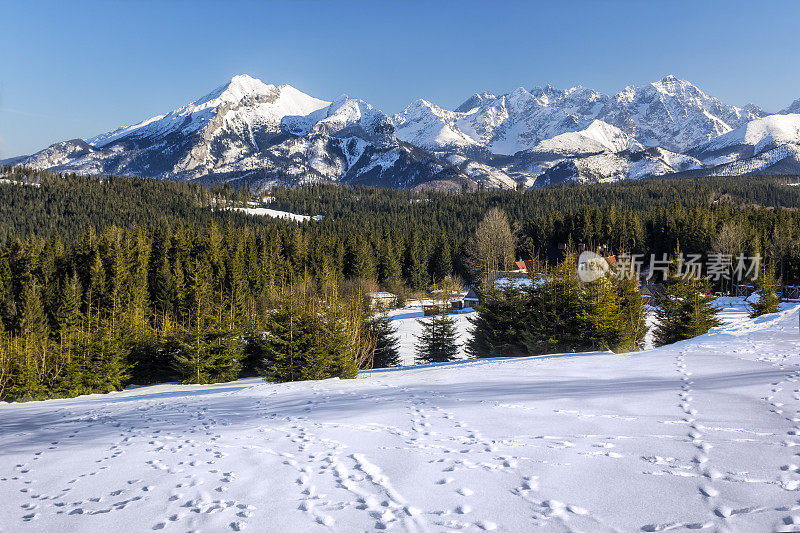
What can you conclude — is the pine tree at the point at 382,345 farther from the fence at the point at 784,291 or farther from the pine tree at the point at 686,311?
the fence at the point at 784,291

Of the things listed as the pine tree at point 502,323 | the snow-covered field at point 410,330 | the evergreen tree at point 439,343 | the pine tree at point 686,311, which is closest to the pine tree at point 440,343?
the evergreen tree at point 439,343

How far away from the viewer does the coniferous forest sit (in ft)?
69.0

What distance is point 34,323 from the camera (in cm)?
4159

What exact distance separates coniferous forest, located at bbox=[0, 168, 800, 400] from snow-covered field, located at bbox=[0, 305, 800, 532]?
871cm

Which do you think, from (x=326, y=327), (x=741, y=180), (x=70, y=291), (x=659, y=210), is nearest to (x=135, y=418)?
(x=326, y=327)

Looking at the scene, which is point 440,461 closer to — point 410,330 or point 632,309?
point 632,309

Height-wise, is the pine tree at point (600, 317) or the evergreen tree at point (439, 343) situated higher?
the pine tree at point (600, 317)

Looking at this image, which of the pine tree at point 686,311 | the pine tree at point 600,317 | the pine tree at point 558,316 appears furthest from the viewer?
the pine tree at point 686,311

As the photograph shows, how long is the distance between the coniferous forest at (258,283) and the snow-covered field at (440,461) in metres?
8.71

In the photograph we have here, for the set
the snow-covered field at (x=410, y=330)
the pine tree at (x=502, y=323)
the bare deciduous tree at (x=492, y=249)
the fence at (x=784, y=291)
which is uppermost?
the bare deciduous tree at (x=492, y=249)

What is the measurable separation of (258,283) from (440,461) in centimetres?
6065

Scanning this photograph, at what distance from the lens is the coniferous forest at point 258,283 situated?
69.0ft

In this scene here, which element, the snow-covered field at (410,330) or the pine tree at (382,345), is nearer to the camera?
the pine tree at (382,345)

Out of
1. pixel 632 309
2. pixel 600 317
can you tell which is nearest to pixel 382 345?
pixel 600 317
